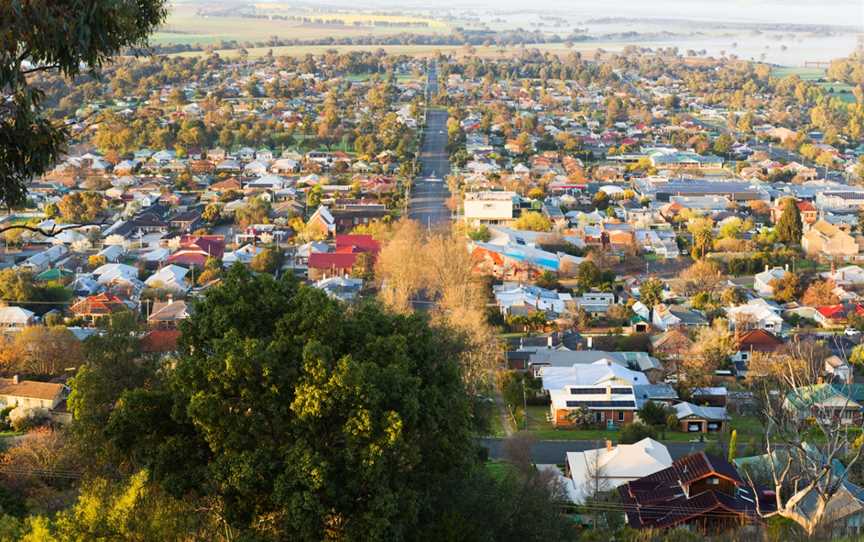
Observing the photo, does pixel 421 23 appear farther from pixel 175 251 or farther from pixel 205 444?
pixel 205 444

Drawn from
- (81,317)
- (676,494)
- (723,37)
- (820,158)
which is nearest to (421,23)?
(723,37)

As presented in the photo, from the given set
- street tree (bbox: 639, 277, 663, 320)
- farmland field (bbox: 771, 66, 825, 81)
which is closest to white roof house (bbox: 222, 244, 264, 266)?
street tree (bbox: 639, 277, 663, 320)

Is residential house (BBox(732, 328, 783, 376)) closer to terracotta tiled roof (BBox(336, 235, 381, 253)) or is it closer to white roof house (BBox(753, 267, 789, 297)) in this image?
white roof house (BBox(753, 267, 789, 297))

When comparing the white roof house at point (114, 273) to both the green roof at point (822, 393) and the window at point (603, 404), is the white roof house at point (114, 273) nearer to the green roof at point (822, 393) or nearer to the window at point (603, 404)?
the window at point (603, 404)

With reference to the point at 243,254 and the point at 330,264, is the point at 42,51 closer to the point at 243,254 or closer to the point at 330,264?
the point at 330,264

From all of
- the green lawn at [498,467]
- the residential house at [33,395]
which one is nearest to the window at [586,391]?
the green lawn at [498,467]
